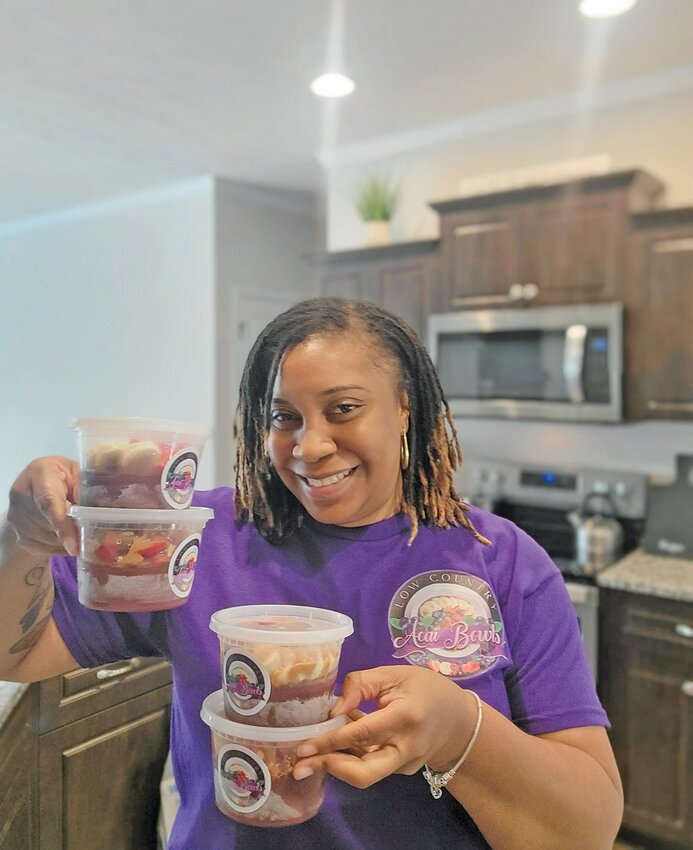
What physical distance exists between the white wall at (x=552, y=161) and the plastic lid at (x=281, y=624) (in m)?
2.39

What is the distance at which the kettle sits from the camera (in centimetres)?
267

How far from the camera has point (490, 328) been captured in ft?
9.25

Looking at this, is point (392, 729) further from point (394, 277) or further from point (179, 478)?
point (394, 277)

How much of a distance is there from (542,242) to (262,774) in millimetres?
2400

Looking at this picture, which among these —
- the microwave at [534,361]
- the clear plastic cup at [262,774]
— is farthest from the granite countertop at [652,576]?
the clear plastic cup at [262,774]

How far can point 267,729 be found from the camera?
696 mm

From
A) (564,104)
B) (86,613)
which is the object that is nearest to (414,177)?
(564,104)

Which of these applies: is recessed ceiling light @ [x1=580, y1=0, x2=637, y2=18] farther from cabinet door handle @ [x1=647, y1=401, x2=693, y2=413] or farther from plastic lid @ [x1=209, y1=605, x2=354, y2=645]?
plastic lid @ [x1=209, y1=605, x2=354, y2=645]

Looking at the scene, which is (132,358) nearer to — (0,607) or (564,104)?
(564,104)

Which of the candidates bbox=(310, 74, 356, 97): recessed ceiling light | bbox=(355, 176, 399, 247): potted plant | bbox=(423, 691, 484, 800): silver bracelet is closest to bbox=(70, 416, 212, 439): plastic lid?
bbox=(423, 691, 484, 800): silver bracelet

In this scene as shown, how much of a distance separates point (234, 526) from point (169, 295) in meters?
3.72

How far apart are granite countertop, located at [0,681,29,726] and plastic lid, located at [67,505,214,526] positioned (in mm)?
788

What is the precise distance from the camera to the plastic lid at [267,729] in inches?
26.9

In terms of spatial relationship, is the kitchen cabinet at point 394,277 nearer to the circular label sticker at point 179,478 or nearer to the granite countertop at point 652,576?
the granite countertop at point 652,576
